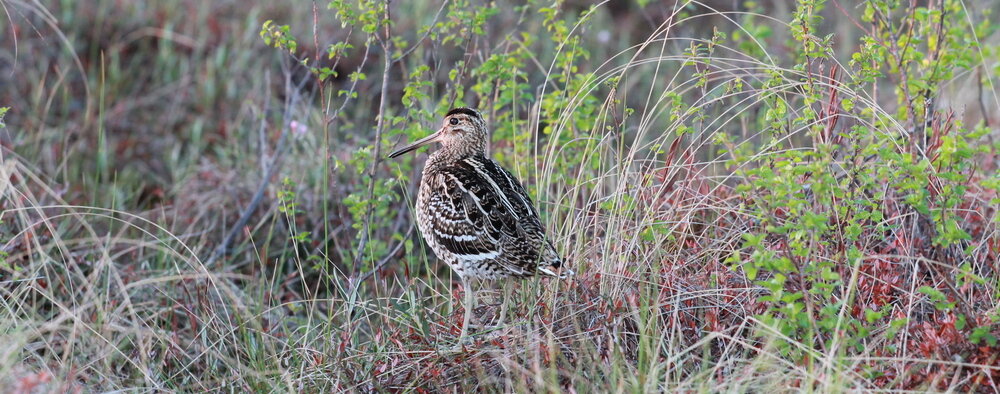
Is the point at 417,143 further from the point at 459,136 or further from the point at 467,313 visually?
the point at 467,313

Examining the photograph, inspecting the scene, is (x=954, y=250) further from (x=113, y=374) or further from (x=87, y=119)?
(x=87, y=119)

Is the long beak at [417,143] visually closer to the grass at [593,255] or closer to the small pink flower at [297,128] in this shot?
the grass at [593,255]

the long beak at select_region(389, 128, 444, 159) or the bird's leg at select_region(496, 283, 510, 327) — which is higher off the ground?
the long beak at select_region(389, 128, 444, 159)

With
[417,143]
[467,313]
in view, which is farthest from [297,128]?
[467,313]

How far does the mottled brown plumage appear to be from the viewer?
455 centimetres

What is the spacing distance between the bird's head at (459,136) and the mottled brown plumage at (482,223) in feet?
0.57

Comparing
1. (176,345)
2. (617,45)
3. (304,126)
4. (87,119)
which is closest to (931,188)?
(176,345)

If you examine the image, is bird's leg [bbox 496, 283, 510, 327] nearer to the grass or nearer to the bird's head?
the grass

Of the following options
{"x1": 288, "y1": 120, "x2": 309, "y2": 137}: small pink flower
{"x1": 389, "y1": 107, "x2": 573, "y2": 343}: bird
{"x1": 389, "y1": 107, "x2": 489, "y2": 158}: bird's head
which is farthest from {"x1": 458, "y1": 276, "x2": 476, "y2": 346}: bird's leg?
{"x1": 288, "y1": 120, "x2": 309, "y2": 137}: small pink flower

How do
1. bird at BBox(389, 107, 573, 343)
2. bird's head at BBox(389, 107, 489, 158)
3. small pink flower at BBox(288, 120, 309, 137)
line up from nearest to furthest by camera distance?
1. bird at BBox(389, 107, 573, 343)
2. bird's head at BBox(389, 107, 489, 158)
3. small pink flower at BBox(288, 120, 309, 137)

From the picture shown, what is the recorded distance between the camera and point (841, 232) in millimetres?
4328

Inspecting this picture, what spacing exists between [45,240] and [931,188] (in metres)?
4.25

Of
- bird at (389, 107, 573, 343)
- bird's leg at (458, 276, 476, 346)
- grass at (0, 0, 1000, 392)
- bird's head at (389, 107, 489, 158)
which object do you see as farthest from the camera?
bird's head at (389, 107, 489, 158)

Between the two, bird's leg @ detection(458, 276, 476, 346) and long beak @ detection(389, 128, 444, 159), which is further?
long beak @ detection(389, 128, 444, 159)
